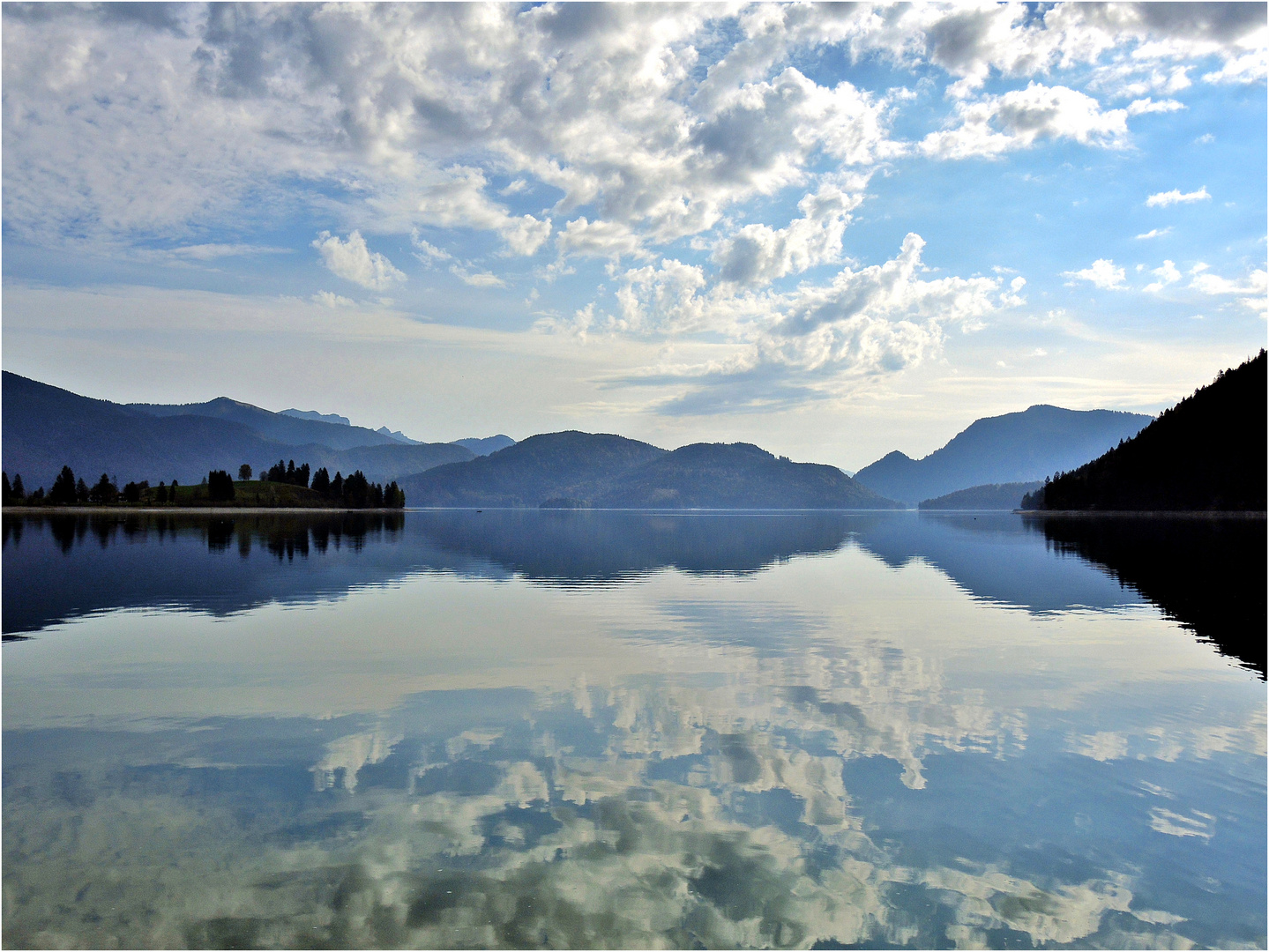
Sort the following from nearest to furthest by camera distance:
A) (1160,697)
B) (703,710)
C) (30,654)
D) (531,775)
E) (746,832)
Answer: (746,832) → (531,775) → (703,710) → (1160,697) → (30,654)

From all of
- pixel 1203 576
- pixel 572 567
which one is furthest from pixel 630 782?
pixel 1203 576

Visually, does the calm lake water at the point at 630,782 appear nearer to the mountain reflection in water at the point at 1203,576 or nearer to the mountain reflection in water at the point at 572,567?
the mountain reflection in water at the point at 1203,576

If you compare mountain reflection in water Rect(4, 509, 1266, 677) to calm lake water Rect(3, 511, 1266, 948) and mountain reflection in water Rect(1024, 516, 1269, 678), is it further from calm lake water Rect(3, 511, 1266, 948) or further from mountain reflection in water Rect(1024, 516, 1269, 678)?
calm lake water Rect(3, 511, 1266, 948)

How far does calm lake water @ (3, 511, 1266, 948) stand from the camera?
43.4 feet

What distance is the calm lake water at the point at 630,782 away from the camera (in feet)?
43.4

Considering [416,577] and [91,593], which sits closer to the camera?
[91,593]

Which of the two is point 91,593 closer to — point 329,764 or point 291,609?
point 291,609

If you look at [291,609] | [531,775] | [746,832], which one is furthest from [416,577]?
[746,832]

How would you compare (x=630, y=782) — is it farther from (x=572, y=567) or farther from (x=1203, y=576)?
(x=1203, y=576)

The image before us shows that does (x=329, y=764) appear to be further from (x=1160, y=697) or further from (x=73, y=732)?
(x=1160, y=697)

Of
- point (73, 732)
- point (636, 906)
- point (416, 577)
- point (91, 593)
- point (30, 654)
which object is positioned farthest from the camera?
point (416, 577)

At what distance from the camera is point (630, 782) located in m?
18.7

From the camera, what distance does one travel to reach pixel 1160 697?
2742 centimetres

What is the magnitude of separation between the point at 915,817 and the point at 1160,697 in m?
16.2
